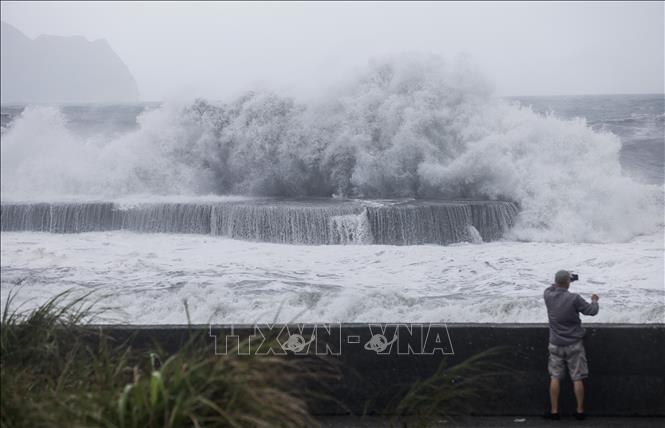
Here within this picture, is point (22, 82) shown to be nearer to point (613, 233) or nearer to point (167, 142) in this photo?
point (167, 142)

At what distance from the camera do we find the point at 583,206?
9.43m

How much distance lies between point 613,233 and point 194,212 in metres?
5.88

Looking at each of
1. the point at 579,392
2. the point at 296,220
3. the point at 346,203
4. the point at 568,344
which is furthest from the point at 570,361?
the point at 346,203

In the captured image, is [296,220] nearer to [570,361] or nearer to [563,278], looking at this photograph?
[563,278]

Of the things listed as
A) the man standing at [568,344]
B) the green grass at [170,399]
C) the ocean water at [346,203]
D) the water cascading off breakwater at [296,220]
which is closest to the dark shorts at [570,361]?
the man standing at [568,344]

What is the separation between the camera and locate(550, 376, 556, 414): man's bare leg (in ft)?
13.4

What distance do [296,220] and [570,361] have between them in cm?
572

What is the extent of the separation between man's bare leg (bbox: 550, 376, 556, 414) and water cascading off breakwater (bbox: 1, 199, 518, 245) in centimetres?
505

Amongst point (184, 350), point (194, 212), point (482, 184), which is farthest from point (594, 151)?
point (184, 350)

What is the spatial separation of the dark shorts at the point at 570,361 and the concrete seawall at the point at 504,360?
0.58 ft

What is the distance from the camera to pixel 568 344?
159 inches

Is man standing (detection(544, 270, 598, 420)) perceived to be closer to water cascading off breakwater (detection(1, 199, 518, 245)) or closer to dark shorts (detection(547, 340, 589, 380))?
dark shorts (detection(547, 340, 589, 380))

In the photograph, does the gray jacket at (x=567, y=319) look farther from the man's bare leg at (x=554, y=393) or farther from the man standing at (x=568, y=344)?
the man's bare leg at (x=554, y=393)

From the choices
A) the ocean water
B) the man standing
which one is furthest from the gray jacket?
the ocean water
